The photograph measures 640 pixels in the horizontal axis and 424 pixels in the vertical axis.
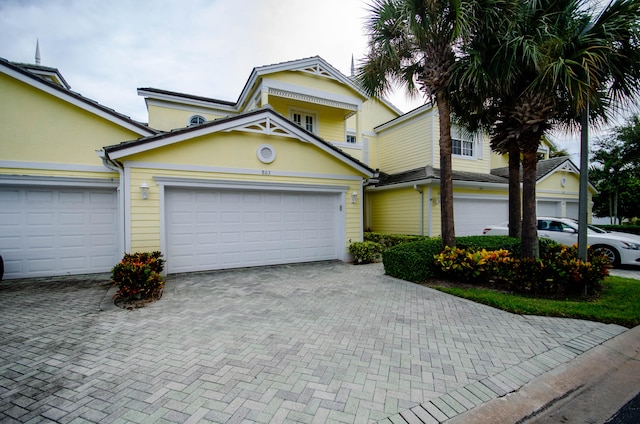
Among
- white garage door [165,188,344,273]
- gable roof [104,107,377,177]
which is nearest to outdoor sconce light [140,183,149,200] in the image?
white garage door [165,188,344,273]

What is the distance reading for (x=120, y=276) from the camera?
5395mm

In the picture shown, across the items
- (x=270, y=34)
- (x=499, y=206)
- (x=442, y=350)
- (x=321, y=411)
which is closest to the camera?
(x=321, y=411)

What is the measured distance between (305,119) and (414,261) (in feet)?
30.6

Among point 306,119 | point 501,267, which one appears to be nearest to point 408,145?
point 306,119

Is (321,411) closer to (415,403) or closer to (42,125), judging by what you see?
(415,403)

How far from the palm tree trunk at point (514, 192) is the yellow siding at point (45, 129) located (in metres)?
12.8

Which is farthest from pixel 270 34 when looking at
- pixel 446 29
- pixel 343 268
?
pixel 343 268

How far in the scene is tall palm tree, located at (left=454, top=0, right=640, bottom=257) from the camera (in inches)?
209

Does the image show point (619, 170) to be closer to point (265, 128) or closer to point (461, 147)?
point (461, 147)

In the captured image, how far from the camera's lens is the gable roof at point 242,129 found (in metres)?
6.91

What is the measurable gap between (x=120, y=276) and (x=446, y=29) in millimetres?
9564

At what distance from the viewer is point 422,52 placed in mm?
7660

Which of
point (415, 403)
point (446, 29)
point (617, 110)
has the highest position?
point (446, 29)

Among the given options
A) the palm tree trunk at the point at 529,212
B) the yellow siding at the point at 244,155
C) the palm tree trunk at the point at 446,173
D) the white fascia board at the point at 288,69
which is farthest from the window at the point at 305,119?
the palm tree trunk at the point at 529,212
